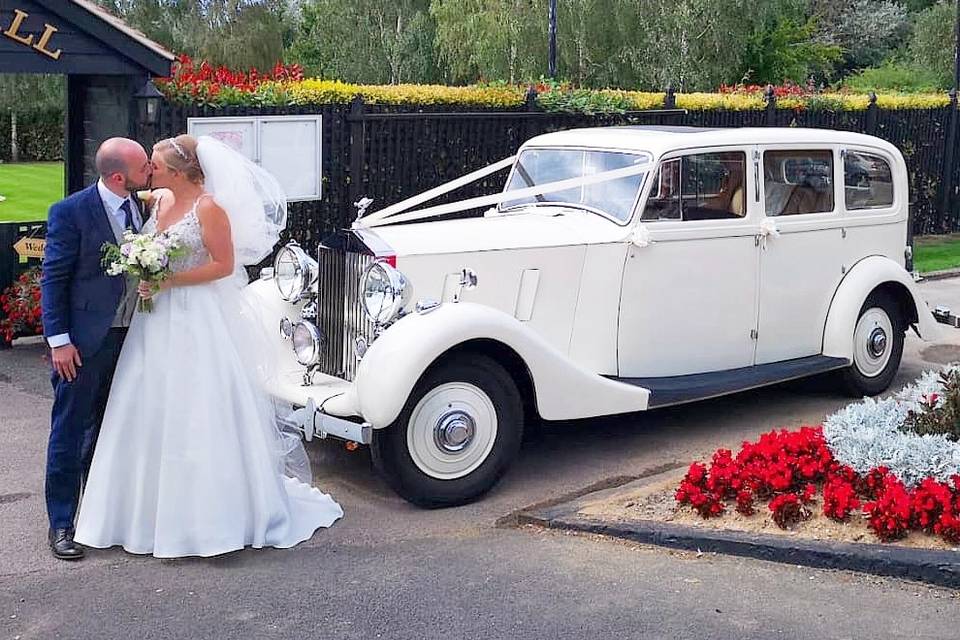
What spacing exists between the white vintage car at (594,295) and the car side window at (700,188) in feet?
0.04

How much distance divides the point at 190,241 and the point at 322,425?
46.7 inches

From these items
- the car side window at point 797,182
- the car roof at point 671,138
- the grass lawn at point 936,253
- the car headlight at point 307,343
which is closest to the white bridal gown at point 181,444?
the car headlight at point 307,343

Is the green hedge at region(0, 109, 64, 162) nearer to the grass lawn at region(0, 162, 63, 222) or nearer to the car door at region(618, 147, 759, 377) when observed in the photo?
the grass lawn at region(0, 162, 63, 222)

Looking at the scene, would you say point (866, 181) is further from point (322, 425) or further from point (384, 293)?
point (322, 425)

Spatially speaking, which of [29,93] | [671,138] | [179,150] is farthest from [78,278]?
[29,93]

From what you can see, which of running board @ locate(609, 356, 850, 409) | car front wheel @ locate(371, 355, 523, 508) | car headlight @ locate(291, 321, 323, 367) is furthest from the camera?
running board @ locate(609, 356, 850, 409)

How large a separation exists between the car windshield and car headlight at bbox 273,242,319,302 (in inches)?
61.8

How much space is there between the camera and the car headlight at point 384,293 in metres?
6.34

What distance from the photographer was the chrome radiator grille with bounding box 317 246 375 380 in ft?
21.8

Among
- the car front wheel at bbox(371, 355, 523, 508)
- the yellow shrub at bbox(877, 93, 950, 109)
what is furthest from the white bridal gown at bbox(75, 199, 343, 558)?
the yellow shrub at bbox(877, 93, 950, 109)

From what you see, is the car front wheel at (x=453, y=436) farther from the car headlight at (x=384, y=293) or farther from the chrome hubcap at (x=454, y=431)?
the car headlight at (x=384, y=293)

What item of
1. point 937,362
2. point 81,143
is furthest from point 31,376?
point 937,362

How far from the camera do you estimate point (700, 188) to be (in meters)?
7.69

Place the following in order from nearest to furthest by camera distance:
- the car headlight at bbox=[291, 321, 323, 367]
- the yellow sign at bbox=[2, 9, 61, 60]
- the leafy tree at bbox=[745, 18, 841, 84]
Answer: the car headlight at bbox=[291, 321, 323, 367], the yellow sign at bbox=[2, 9, 61, 60], the leafy tree at bbox=[745, 18, 841, 84]
